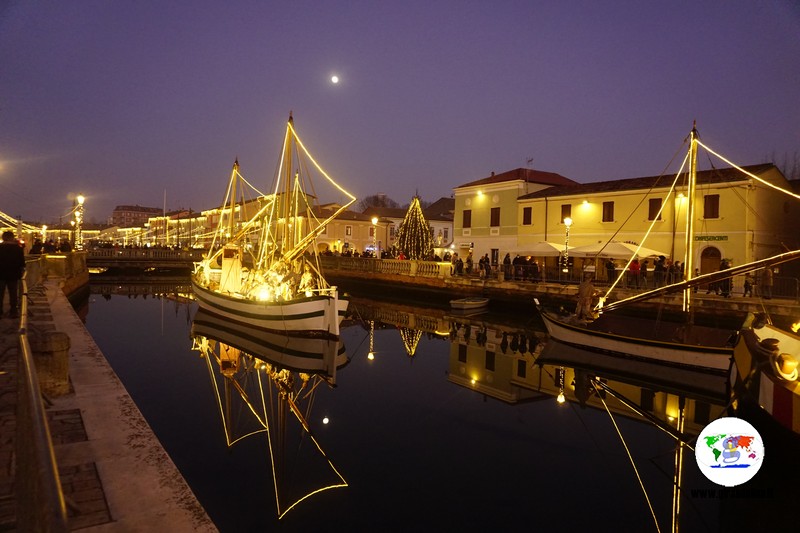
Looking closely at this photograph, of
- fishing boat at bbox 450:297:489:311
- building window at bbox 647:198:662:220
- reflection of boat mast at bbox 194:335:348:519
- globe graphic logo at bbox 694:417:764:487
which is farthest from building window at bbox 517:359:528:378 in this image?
building window at bbox 647:198:662:220

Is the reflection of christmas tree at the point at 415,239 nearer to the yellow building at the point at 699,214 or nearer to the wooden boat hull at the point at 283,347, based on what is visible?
the yellow building at the point at 699,214

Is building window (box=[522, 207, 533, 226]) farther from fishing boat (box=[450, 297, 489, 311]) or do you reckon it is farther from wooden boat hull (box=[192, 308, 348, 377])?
wooden boat hull (box=[192, 308, 348, 377])

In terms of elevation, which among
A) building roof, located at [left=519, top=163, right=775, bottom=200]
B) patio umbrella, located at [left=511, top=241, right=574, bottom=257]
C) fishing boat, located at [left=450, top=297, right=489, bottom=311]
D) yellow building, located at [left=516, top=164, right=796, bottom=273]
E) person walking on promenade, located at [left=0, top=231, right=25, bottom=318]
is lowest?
fishing boat, located at [left=450, top=297, right=489, bottom=311]

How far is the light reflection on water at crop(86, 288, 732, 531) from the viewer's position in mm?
7590

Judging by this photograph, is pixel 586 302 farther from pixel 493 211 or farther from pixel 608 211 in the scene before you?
pixel 493 211

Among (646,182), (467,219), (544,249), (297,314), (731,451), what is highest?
(646,182)

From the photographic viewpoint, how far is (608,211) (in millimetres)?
36531

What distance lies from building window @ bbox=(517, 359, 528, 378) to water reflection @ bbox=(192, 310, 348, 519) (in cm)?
566

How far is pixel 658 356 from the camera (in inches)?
635

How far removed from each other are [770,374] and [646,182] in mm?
29552

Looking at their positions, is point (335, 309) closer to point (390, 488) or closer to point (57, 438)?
point (390, 488)

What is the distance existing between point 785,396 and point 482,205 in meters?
37.7

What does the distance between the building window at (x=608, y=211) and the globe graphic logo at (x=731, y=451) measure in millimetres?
29651

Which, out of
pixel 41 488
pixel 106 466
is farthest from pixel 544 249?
pixel 41 488
